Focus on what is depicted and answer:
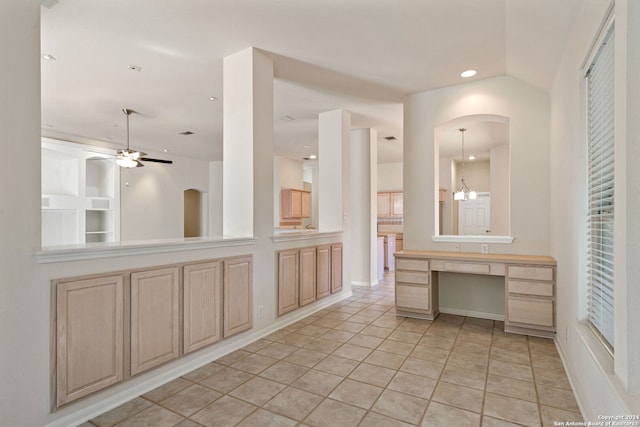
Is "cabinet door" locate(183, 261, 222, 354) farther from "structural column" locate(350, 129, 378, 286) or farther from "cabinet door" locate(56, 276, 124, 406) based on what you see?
"structural column" locate(350, 129, 378, 286)

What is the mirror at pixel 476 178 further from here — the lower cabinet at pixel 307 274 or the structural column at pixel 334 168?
the lower cabinet at pixel 307 274

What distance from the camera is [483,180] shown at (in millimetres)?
10141

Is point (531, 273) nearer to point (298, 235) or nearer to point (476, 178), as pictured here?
point (298, 235)

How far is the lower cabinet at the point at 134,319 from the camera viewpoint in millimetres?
2113

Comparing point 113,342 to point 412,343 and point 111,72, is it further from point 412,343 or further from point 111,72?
point 111,72

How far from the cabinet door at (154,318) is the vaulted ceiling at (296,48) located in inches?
86.3

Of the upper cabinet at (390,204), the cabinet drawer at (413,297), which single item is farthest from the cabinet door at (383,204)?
the cabinet drawer at (413,297)

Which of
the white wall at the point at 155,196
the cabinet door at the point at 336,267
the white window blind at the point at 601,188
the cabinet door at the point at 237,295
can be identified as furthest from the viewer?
the white wall at the point at 155,196

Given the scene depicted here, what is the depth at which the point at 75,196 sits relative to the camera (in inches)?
286

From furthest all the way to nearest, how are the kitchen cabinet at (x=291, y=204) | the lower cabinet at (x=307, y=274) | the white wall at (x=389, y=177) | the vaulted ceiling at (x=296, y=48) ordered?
the white wall at (x=389, y=177) → the kitchen cabinet at (x=291, y=204) → the lower cabinet at (x=307, y=274) → the vaulted ceiling at (x=296, y=48)

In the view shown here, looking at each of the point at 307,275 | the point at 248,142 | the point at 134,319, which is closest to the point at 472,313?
the point at 307,275

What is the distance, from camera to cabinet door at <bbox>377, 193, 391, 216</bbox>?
9.81 metres

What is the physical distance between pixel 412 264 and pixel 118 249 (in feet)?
10.7

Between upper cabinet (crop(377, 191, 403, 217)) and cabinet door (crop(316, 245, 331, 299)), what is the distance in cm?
511
